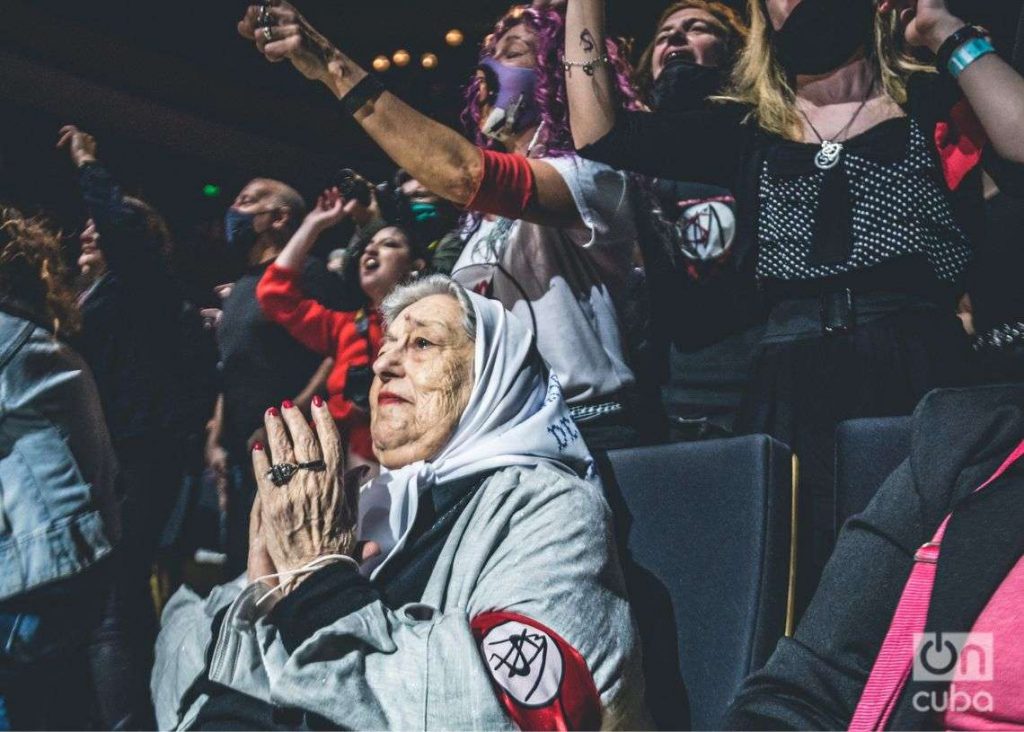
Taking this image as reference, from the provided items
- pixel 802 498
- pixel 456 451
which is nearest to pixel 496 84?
pixel 456 451

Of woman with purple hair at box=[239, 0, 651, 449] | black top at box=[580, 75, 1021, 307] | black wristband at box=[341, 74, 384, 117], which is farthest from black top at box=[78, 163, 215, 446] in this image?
black top at box=[580, 75, 1021, 307]

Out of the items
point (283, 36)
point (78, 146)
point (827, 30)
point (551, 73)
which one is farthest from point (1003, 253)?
point (78, 146)

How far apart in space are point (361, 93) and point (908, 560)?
1246 millimetres

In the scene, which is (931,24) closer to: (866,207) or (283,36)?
(866,207)

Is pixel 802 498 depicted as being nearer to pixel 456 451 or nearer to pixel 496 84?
pixel 456 451

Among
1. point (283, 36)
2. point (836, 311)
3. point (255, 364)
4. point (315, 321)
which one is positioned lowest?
point (255, 364)

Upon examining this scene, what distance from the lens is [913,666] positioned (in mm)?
986

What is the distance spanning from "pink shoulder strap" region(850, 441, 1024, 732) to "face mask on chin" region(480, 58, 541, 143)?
138cm

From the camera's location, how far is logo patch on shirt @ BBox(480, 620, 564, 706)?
1253mm

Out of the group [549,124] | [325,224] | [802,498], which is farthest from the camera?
[325,224]

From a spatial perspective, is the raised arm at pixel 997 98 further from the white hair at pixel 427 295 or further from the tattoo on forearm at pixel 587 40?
the white hair at pixel 427 295

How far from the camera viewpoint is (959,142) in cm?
156

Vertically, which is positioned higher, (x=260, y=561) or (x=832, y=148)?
(x=832, y=148)

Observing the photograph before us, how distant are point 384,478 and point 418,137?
2.05 ft
